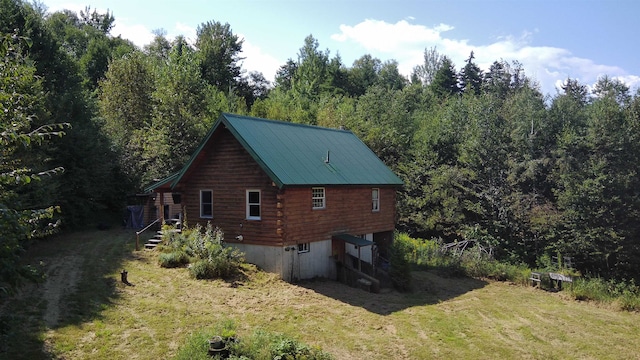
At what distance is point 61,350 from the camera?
12.0 m

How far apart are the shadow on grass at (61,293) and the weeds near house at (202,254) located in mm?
2147

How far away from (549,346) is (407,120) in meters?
36.1

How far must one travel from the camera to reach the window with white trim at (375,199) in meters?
26.8

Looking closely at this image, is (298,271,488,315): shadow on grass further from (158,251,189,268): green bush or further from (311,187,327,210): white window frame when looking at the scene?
(158,251,189,268): green bush

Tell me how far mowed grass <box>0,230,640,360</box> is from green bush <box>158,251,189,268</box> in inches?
14.6

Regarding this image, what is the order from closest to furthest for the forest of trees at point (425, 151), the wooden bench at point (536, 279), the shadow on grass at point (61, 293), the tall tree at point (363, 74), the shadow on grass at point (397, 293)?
the shadow on grass at point (61, 293) → the shadow on grass at point (397, 293) → the wooden bench at point (536, 279) → the forest of trees at point (425, 151) → the tall tree at point (363, 74)

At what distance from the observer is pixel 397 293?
22297 millimetres

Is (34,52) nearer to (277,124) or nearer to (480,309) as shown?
(277,124)

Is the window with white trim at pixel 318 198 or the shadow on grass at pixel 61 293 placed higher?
the window with white trim at pixel 318 198

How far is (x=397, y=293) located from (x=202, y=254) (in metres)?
9.35

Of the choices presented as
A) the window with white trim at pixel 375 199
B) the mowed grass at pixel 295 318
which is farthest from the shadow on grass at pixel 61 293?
the window with white trim at pixel 375 199

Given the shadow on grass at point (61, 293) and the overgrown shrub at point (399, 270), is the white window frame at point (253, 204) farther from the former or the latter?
the overgrown shrub at point (399, 270)

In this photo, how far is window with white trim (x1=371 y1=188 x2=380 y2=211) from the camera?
2684cm

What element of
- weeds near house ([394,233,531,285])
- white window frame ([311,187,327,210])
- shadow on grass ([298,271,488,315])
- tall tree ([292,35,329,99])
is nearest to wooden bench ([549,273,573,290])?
weeds near house ([394,233,531,285])
